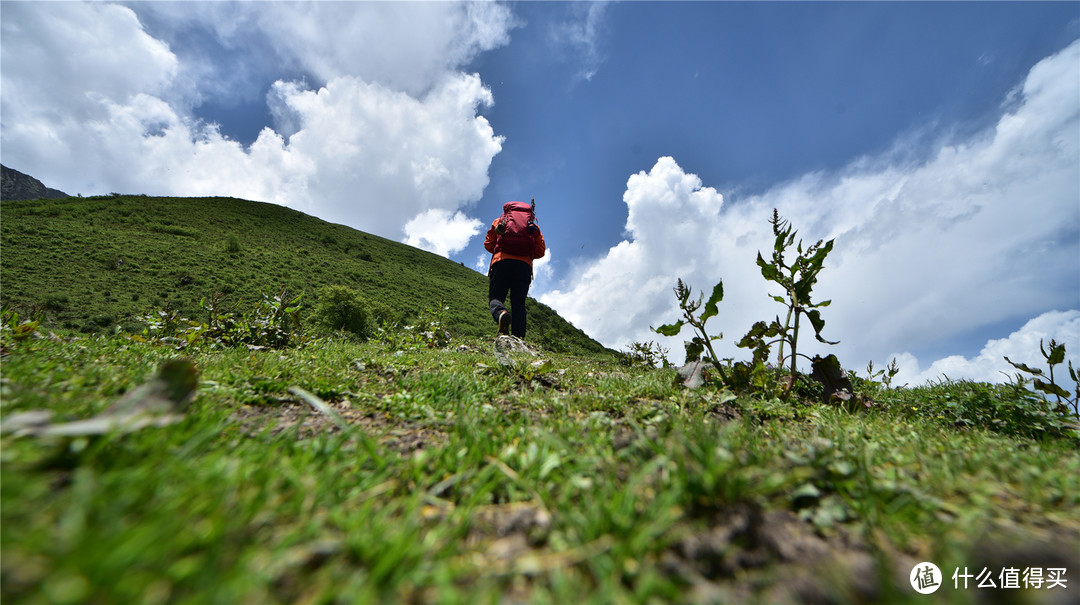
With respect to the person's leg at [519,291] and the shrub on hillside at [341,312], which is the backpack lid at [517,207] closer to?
the person's leg at [519,291]

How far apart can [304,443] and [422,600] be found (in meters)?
1.41

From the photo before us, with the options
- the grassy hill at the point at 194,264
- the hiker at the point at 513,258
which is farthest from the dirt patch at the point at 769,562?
the grassy hill at the point at 194,264

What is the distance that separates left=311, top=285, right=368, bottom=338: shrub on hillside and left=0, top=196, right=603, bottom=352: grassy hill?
4.55 meters

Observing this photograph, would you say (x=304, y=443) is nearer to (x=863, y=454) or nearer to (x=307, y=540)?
(x=307, y=540)

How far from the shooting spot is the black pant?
32.7 ft

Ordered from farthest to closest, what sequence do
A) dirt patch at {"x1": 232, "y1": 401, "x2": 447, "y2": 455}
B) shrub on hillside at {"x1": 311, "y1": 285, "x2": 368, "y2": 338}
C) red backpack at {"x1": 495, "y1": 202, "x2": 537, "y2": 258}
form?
1. shrub on hillside at {"x1": 311, "y1": 285, "x2": 368, "y2": 338}
2. red backpack at {"x1": 495, "y1": 202, "x2": 537, "y2": 258}
3. dirt patch at {"x1": 232, "y1": 401, "x2": 447, "y2": 455}

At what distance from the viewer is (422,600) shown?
38.9 inches

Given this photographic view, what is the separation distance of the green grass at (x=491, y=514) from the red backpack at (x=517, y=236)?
310 inches

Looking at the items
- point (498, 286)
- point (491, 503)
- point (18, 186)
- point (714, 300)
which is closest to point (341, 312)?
point (498, 286)

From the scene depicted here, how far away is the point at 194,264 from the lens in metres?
40.8

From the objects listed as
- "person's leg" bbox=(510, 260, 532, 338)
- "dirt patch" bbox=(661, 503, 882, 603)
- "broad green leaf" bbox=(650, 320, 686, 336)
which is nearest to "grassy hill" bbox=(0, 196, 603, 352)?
"person's leg" bbox=(510, 260, 532, 338)

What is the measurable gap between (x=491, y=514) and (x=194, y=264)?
178 ft

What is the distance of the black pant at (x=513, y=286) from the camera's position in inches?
392

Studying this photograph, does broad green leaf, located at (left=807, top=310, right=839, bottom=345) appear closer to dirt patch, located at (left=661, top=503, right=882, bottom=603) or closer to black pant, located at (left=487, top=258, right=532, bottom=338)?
dirt patch, located at (left=661, top=503, right=882, bottom=603)
